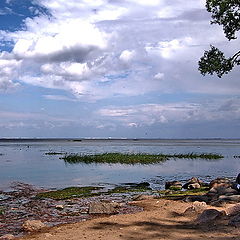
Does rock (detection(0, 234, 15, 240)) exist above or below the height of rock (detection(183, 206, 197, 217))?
below

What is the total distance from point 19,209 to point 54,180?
18620 millimetres

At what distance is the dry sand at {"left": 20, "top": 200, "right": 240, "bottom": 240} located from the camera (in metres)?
12.9

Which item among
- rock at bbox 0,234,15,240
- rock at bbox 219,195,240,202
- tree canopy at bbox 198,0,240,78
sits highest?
tree canopy at bbox 198,0,240,78

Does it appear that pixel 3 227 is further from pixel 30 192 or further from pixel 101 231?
pixel 30 192

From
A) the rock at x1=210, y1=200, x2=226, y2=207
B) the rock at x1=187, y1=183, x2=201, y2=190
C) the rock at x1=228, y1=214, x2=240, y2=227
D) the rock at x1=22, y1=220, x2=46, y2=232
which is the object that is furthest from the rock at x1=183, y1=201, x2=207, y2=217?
the rock at x1=187, y1=183, x2=201, y2=190

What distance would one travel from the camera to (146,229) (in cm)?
1491

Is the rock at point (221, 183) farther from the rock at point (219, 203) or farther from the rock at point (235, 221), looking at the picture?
the rock at point (235, 221)

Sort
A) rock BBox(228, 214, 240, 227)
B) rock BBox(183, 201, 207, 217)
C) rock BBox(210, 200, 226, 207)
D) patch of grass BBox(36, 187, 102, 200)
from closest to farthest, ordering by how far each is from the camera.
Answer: rock BBox(228, 214, 240, 227) < rock BBox(183, 201, 207, 217) < rock BBox(210, 200, 226, 207) < patch of grass BBox(36, 187, 102, 200)

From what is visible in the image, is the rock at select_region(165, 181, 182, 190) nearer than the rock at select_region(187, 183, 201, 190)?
No

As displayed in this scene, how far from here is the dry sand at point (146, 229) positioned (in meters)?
12.9

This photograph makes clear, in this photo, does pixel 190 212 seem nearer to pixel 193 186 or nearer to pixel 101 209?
pixel 101 209

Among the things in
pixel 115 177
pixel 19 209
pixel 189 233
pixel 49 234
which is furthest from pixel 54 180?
pixel 189 233

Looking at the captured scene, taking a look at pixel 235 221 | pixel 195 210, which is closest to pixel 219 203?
pixel 195 210

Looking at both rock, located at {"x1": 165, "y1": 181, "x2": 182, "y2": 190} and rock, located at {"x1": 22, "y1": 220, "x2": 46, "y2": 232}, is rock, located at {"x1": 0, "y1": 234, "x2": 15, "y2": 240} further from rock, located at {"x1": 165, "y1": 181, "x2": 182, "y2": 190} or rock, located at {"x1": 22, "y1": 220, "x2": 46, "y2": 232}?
rock, located at {"x1": 165, "y1": 181, "x2": 182, "y2": 190}
